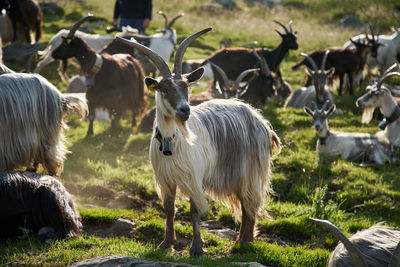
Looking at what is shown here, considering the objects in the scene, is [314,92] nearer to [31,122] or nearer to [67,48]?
[67,48]

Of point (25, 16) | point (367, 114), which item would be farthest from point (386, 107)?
point (25, 16)

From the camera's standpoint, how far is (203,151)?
18.0 feet

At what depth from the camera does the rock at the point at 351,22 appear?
24.3 m

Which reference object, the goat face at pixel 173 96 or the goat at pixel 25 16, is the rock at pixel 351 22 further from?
the goat face at pixel 173 96

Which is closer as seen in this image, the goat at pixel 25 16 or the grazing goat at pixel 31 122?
the grazing goat at pixel 31 122

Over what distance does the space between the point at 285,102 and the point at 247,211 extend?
7428mm

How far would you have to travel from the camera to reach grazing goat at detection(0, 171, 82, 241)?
17.5 ft

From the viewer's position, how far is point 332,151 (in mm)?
9156

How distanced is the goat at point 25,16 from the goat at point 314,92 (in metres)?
8.28

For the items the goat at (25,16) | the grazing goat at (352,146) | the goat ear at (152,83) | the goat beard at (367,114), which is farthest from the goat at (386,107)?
the goat at (25,16)

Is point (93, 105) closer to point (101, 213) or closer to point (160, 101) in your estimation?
point (101, 213)

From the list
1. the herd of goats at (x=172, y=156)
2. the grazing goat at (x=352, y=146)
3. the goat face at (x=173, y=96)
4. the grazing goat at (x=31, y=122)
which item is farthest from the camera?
the grazing goat at (x=352, y=146)

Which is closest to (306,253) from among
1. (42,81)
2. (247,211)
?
(247,211)

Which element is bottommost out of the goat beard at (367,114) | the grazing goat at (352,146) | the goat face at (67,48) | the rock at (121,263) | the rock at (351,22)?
the grazing goat at (352,146)
